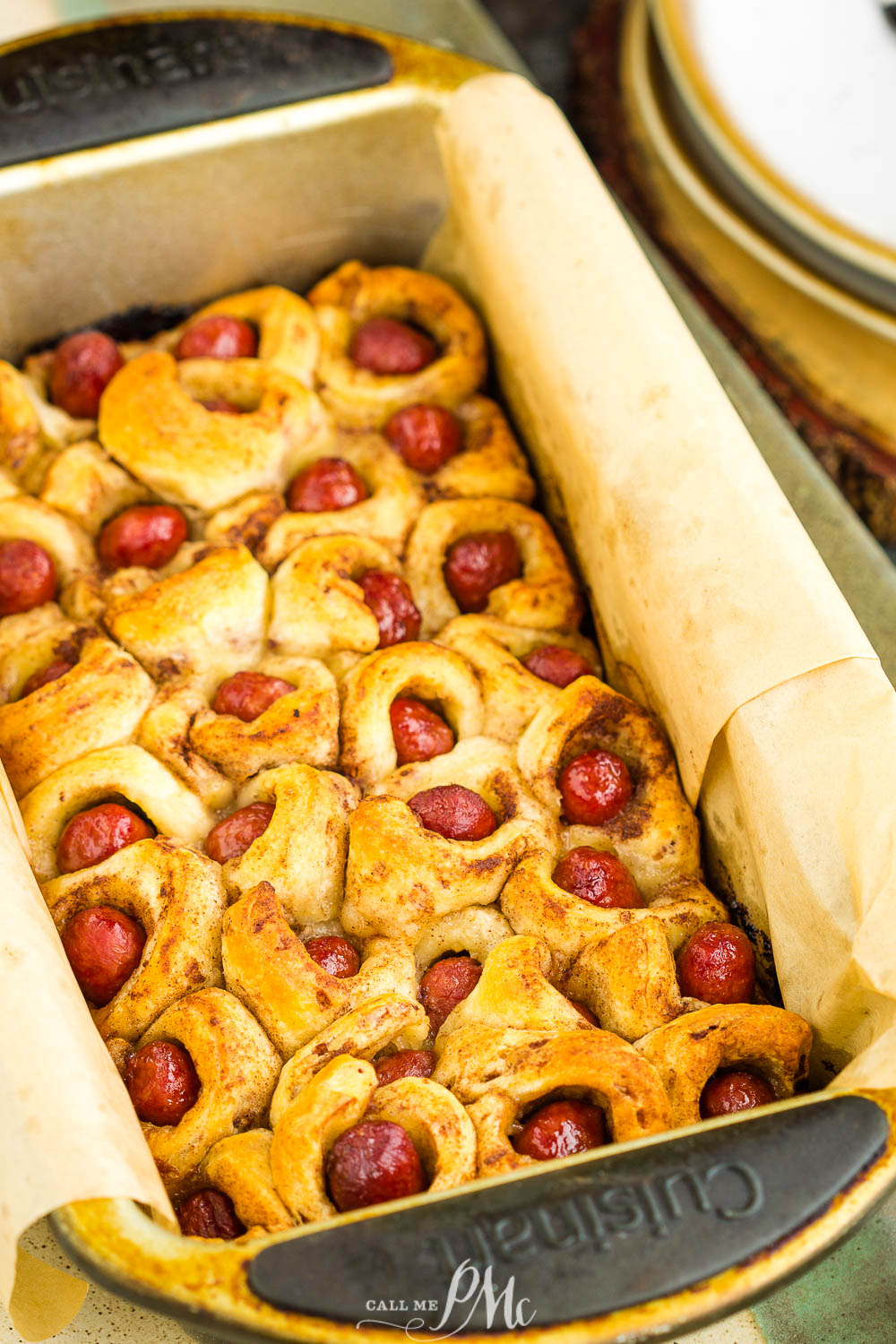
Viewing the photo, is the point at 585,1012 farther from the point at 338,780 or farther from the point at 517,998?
the point at 338,780

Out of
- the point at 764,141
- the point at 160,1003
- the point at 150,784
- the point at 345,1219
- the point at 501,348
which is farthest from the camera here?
the point at 764,141

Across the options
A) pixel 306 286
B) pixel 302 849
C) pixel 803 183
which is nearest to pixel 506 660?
pixel 302 849

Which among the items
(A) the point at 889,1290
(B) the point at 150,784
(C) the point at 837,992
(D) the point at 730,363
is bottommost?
(A) the point at 889,1290

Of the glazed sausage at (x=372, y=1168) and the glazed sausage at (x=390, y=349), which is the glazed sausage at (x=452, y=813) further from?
the glazed sausage at (x=390, y=349)

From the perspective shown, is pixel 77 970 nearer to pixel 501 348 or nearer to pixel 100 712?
pixel 100 712

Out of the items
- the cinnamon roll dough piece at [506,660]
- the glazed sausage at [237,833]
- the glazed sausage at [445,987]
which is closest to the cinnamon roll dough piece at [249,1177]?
the glazed sausage at [445,987]

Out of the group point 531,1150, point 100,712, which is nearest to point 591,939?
point 531,1150
